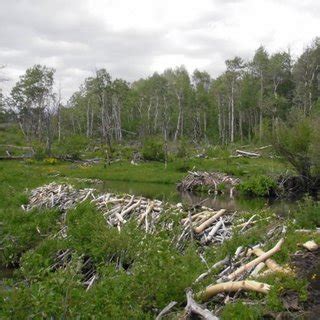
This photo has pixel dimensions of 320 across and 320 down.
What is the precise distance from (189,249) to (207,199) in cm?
1182

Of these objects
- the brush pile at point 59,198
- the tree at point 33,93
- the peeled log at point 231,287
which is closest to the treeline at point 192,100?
the tree at point 33,93

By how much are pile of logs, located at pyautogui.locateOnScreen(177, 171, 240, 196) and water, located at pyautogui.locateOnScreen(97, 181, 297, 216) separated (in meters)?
1.01

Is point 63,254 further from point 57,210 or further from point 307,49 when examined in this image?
point 307,49

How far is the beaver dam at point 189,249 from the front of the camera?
8164 mm

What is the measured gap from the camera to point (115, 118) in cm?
7500

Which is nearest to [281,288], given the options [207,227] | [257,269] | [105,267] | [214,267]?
[257,269]

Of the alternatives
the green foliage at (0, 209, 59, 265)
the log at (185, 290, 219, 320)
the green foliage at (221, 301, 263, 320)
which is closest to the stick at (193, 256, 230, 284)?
the log at (185, 290, 219, 320)

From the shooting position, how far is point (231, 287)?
837 cm

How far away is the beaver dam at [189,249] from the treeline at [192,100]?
44.1 meters

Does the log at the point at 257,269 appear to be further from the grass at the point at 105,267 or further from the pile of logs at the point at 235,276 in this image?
the grass at the point at 105,267

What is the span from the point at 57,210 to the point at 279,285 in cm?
1177

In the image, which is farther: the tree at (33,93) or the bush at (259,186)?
the tree at (33,93)

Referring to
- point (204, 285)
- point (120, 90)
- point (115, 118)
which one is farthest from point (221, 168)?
point (120, 90)

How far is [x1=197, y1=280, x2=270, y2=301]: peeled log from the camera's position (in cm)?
821
